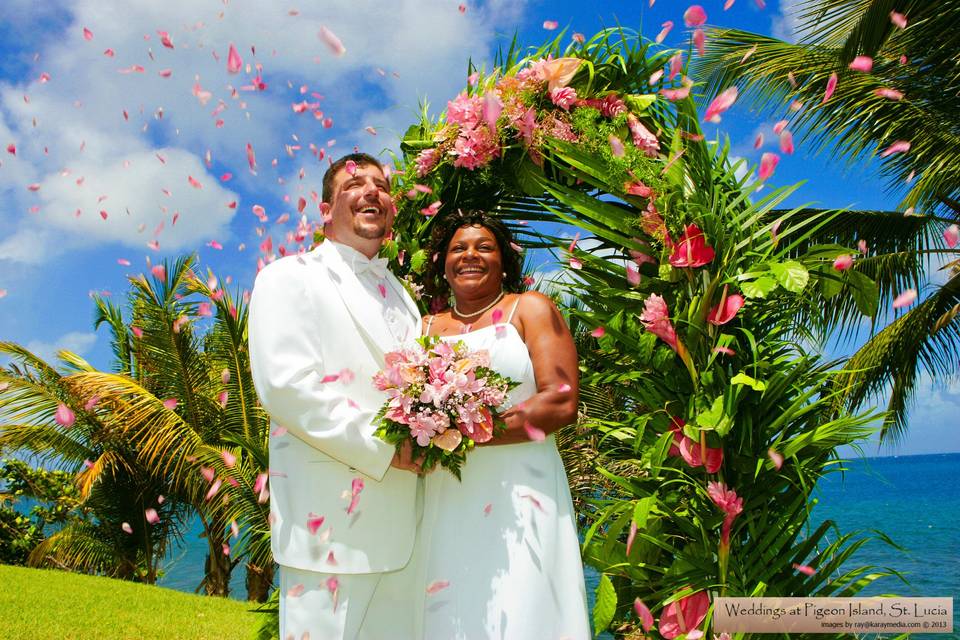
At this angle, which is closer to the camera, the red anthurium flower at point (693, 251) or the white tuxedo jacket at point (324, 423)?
the white tuxedo jacket at point (324, 423)

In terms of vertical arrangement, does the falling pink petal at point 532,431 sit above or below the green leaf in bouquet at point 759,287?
below

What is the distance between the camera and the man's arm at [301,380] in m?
3.21

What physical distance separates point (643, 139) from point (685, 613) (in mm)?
2595

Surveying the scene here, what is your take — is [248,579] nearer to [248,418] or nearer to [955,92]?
[248,418]

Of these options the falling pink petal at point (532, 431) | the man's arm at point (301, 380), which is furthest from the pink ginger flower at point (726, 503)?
the man's arm at point (301, 380)

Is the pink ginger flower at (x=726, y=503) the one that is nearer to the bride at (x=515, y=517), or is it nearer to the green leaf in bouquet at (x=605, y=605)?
the green leaf in bouquet at (x=605, y=605)

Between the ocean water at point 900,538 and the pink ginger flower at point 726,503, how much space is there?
0.42m

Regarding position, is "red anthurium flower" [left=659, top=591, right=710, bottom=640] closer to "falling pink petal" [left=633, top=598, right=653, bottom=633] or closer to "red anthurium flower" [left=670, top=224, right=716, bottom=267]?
"falling pink petal" [left=633, top=598, right=653, bottom=633]

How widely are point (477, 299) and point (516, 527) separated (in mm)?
1212

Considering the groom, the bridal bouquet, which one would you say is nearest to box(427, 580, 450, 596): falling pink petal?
the groom

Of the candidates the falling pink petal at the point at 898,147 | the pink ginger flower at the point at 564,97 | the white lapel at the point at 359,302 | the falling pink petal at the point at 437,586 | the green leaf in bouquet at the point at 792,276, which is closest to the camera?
the falling pink petal at the point at 437,586

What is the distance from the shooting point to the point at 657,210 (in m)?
4.10

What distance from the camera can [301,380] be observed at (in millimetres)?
3238

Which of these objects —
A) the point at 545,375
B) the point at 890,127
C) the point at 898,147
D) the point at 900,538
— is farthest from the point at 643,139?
the point at 900,538
